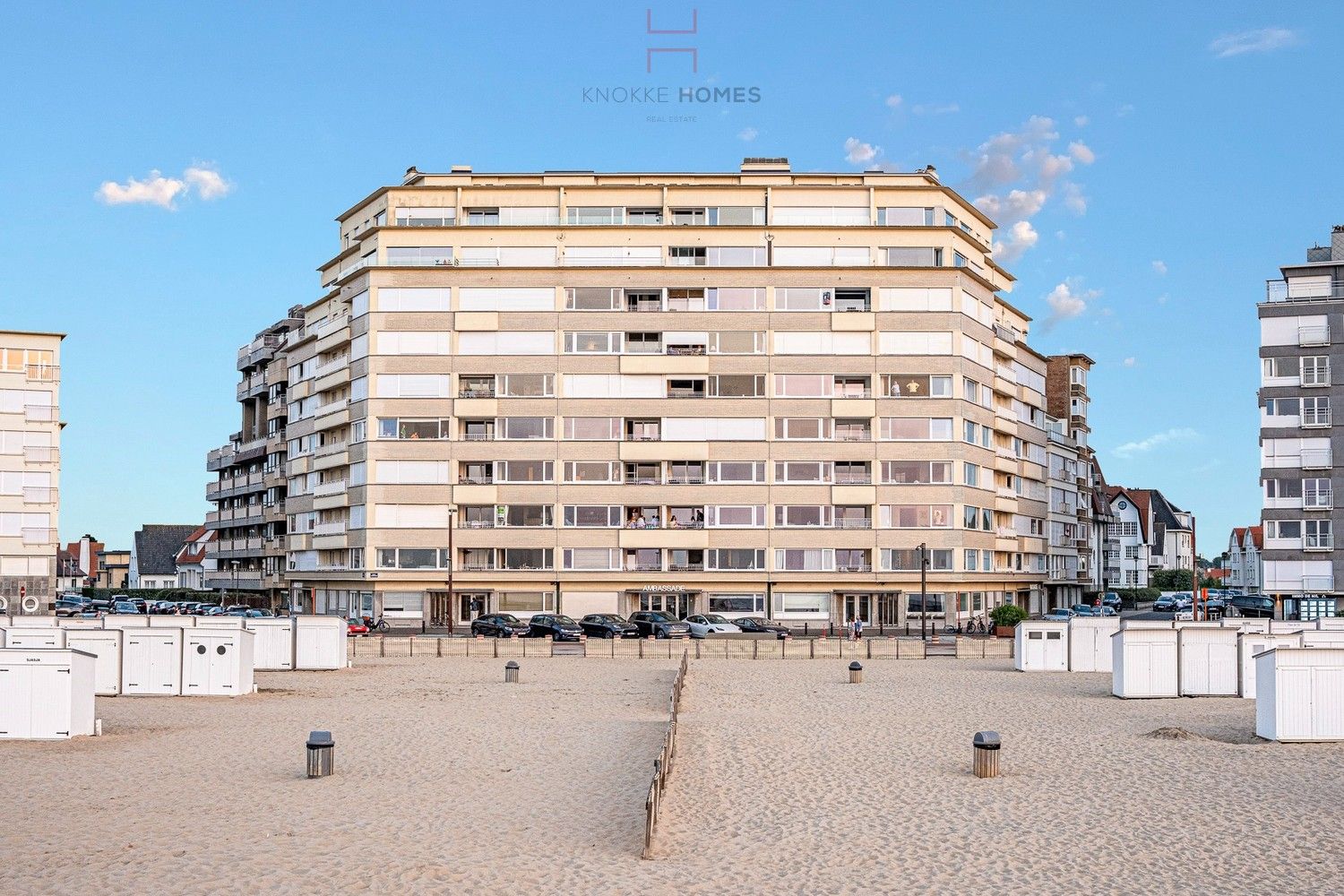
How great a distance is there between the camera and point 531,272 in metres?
87.6

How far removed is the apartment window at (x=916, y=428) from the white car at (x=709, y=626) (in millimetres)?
20449

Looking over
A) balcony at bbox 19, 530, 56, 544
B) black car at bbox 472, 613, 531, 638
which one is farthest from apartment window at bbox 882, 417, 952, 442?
balcony at bbox 19, 530, 56, 544

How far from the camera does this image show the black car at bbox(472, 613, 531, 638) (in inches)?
2854

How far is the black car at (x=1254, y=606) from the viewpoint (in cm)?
9241

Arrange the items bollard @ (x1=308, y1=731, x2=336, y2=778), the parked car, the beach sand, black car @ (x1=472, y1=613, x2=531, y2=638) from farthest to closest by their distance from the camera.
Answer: the parked car → black car @ (x1=472, y1=613, x2=531, y2=638) → bollard @ (x1=308, y1=731, x2=336, y2=778) → the beach sand

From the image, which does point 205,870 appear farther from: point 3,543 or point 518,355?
point 3,543

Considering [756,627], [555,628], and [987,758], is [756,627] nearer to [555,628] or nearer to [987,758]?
[555,628]

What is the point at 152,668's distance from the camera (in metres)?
37.2

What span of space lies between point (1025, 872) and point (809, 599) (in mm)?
70661

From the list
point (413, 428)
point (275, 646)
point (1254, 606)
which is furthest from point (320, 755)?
point (1254, 606)

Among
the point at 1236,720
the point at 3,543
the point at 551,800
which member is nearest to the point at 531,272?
the point at 3,543

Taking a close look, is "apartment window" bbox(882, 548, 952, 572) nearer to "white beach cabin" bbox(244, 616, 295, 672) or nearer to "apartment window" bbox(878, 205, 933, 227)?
"apartment window" bbox(878, 205, 933, 227)

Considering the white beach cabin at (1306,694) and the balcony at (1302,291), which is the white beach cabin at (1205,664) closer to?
the white beach cabin at (1306,694)

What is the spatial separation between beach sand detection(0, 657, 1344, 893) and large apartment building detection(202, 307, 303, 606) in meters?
80.8
